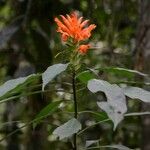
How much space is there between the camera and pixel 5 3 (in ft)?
10.8

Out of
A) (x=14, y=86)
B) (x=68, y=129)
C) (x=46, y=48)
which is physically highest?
(x=46, y=48)

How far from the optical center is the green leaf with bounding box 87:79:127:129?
131 centimetres

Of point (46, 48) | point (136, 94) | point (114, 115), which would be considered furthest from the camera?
point (46, 48)

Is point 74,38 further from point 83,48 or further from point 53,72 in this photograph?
point 53,72

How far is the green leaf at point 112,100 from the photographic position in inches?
51.6

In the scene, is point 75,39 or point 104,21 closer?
point 75,39

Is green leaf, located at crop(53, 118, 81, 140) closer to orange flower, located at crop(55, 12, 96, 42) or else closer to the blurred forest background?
orange flower, located at crop(55, 12, 96, 42)

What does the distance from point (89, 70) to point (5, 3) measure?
1919 millimetres

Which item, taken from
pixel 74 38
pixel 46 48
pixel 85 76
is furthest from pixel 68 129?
pixel 46 48

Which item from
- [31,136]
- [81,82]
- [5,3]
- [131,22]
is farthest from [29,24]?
[81,82]

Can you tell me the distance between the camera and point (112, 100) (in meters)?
A: 1.34

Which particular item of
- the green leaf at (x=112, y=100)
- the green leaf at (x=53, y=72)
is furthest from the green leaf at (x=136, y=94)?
the green leaf at (x=53, y=72)

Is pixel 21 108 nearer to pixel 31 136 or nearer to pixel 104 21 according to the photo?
pixel 31 136

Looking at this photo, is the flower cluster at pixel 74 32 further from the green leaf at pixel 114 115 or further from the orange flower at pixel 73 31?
the green leaf at pixel 114 115
